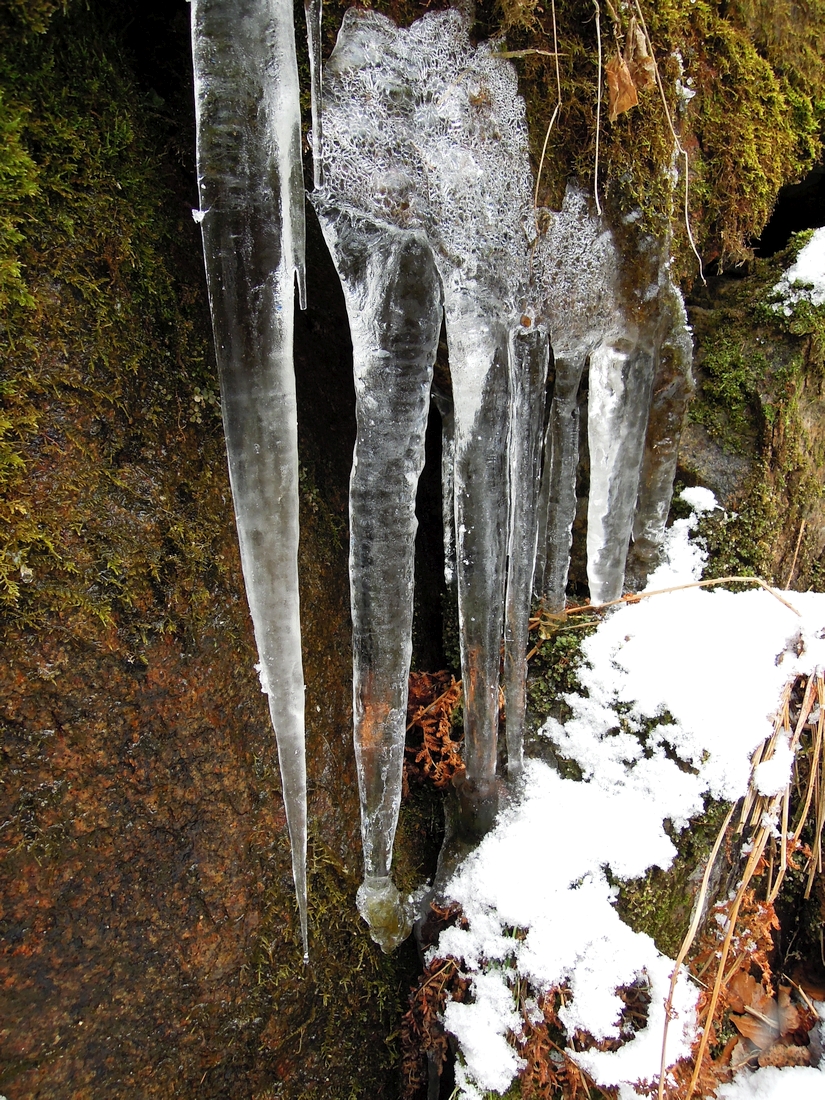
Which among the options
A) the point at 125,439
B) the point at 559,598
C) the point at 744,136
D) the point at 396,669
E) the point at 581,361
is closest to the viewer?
the point at 125,439

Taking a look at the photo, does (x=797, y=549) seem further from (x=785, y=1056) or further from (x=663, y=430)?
(x=785, y=1056)

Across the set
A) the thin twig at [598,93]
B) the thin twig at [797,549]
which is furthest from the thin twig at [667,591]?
the thin twig at [598,93]

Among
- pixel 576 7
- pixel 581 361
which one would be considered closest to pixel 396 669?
pixel 581 361

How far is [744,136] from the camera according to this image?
2.29 m

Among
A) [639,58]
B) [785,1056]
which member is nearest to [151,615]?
[639,58]

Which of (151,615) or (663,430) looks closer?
(151,615)

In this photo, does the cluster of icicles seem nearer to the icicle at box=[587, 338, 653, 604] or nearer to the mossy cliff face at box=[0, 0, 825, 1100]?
the icicle at box=[587, 338, 653, 604]

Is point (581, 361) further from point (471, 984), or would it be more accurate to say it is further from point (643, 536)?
point (471, 984)

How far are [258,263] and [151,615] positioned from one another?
2.62 ft

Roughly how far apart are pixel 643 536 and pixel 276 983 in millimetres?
1764

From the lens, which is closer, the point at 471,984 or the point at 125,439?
the point at 125,439

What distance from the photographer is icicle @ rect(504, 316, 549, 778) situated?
5.54 feet

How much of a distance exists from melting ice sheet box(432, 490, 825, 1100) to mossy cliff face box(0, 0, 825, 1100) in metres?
0.36

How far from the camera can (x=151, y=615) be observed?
1.41 meters
